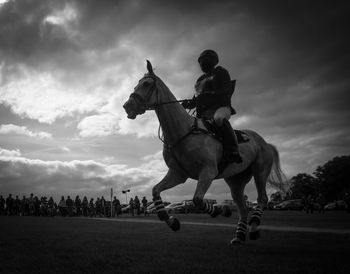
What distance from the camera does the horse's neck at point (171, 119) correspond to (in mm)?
6383

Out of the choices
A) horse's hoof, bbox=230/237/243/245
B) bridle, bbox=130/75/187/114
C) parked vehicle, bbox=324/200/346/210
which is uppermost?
bridle, bbox=130/75/187/114

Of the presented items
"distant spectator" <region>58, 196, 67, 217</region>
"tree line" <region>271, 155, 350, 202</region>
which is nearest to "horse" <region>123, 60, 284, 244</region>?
"distant spectator" <region>58, 196, 67, 217</region>

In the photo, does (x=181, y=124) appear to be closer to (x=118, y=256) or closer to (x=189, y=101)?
(x=189, y=101)

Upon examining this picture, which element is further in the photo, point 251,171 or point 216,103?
point 251,171

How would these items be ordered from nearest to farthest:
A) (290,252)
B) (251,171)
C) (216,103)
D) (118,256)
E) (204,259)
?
(204,259), (118,256), (290,252), (216,103), (251,171)

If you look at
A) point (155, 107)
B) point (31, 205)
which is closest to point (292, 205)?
point (31, 205)

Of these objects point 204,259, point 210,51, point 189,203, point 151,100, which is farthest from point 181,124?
point 189,203

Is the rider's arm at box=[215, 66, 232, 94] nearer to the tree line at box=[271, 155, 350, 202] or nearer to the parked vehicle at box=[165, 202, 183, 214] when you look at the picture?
the parked vehicle at box=[165, 202, 183, 214]

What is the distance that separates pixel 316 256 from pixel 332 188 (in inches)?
3935

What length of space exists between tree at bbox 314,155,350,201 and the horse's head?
9759 cm

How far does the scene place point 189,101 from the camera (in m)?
7.43

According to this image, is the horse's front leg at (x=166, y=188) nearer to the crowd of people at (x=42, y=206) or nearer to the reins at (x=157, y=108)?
the reins at (x=157, y=108)

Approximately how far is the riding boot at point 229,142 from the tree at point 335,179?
96537 mm

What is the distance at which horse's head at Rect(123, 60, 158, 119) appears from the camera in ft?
19.6
